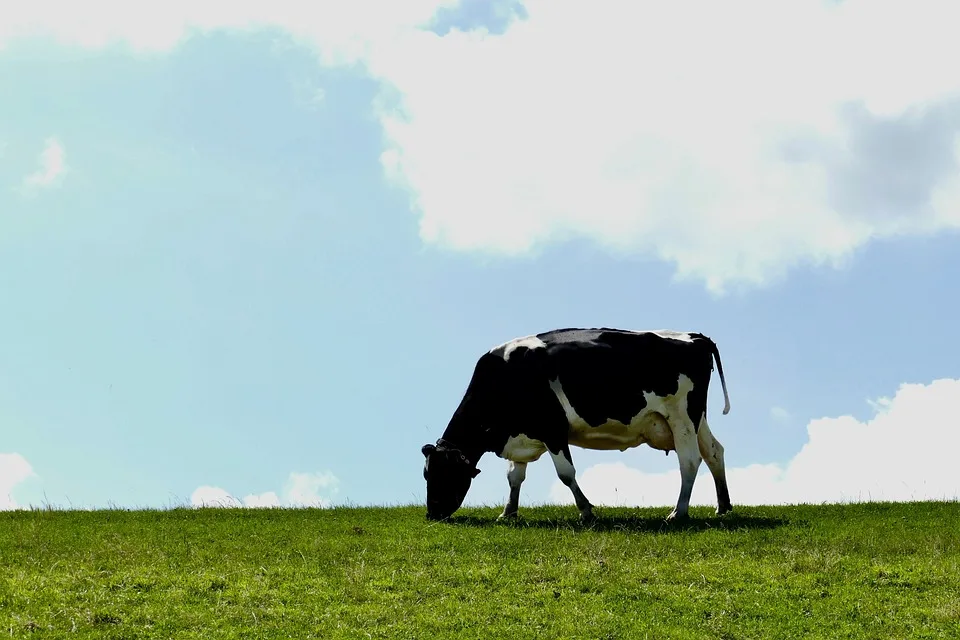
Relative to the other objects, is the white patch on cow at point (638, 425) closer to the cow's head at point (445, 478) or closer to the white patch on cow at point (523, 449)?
the white patch on cow at point (523, 449)

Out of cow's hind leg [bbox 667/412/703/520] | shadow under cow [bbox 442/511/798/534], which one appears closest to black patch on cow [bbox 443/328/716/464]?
cow's hind leg [bbox 667/412/703/520]

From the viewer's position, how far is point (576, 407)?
71.0 ft

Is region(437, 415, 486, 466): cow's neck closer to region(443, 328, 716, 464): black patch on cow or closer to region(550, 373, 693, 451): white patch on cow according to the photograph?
region(443, 328, 716, 464): black patch on cow

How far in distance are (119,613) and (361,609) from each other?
3084mm

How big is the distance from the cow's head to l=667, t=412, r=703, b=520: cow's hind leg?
4247 mm

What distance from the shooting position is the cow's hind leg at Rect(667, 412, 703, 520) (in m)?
21.5

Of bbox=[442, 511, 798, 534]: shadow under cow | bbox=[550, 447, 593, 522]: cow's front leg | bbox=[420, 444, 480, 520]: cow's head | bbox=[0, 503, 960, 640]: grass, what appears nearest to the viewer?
bbox=[0, 503, 960, 640]: grass

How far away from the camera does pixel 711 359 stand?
22.6 m

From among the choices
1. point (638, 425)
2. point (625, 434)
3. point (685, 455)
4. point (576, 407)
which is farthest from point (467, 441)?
point (685, 455)

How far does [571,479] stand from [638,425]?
5.85 feet

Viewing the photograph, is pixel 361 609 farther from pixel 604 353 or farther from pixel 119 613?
pixel 604 353

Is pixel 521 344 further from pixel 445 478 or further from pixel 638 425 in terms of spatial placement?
pixel 445 478

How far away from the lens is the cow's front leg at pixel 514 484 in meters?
22.6

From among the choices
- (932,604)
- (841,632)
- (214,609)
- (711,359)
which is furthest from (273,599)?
(711,359)
